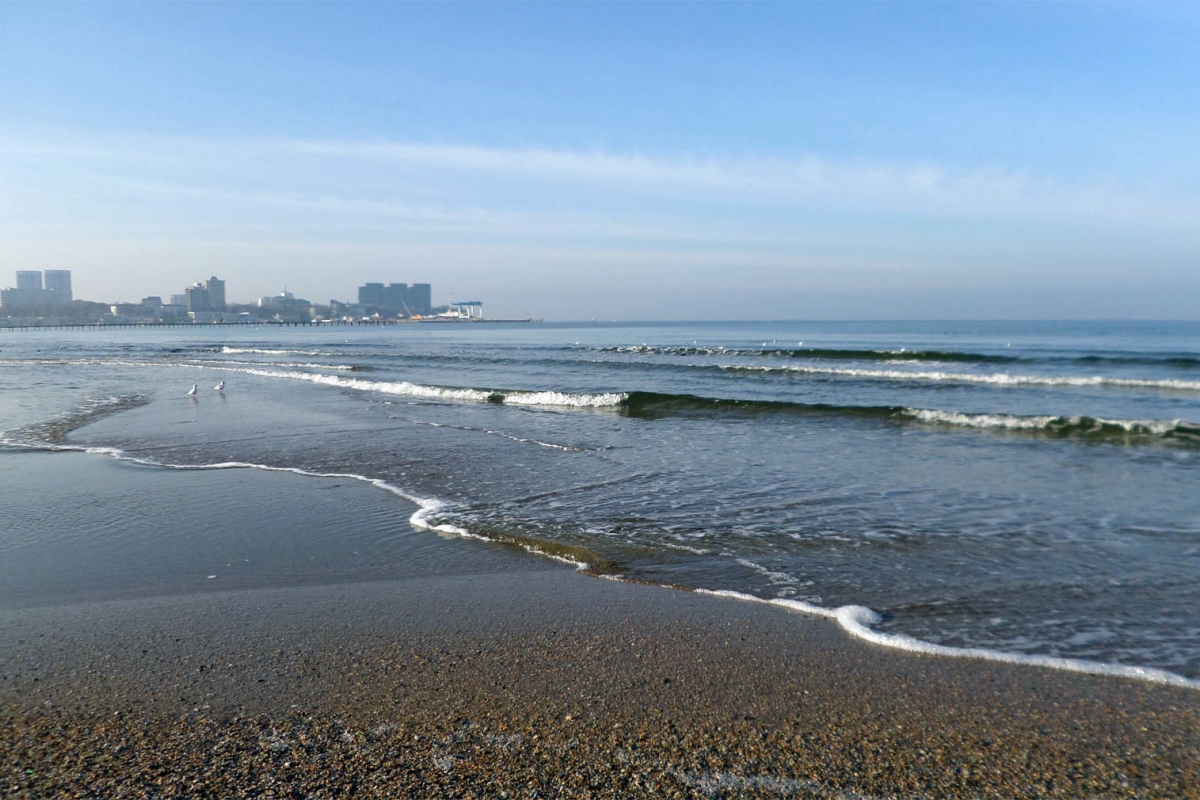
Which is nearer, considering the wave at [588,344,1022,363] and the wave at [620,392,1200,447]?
the wave at [620,392,1200,447]

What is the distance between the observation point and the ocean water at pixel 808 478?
212 inches

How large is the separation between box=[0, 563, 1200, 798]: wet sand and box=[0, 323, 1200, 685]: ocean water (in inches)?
26.2

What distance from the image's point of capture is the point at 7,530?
7.03 metres

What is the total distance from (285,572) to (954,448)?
37.3 feet

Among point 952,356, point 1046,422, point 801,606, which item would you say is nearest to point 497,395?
point 1046,422

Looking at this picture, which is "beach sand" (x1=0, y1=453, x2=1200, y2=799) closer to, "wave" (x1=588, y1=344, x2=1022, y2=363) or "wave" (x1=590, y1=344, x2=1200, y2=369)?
"wave" (x1=590, y1=344, x2=1200, y2=369)

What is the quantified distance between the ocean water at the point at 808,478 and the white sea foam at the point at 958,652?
0.9 inches

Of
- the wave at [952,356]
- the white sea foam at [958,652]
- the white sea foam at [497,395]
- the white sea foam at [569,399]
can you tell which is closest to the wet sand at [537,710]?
the white sea foam at [958,652]

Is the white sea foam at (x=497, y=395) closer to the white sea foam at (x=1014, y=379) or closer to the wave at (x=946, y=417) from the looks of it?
the wave at (x=946, y=417)

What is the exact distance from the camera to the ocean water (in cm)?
539


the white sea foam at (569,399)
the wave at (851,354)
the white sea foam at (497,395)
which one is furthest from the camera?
the wave at (851,354)

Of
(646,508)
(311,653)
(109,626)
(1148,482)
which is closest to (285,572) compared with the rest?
(109,626)

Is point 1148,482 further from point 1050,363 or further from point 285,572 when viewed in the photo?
point 1050,363

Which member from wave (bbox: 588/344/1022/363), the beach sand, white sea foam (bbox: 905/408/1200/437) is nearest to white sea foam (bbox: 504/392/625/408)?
white sea foam (bbox: 905/408/1200/437)
